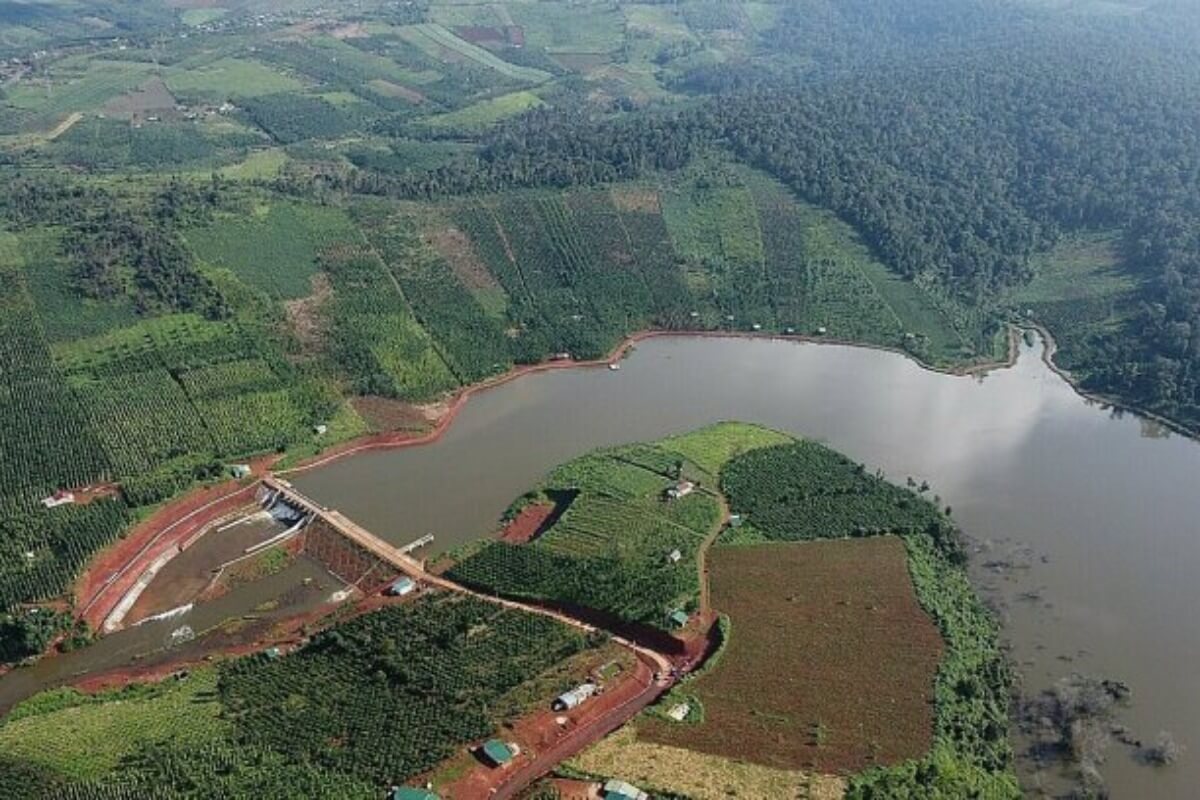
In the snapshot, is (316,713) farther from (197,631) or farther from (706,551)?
(706,551)

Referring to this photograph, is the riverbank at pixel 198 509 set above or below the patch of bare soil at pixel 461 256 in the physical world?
below

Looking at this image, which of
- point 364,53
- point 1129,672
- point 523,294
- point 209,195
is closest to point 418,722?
point 1129,672

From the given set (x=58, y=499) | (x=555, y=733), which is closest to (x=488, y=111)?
(x=58, y=499)

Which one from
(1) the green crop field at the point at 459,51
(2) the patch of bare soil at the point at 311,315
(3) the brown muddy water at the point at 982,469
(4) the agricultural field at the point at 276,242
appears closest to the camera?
(3) the brown muddy water at the point at 982,469

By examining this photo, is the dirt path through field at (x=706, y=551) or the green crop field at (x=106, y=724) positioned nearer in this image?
the green crop field at (x=106, y=724)

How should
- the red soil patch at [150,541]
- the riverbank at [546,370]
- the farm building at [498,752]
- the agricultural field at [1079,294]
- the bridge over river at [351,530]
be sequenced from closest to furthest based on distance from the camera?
1. the farm building at [498,752]
2. the red soil patch at [150,541]
3. the bridge over river at [351,530]
4. the riverbank at [546,370]
5. the agricultural field at [1079,294]

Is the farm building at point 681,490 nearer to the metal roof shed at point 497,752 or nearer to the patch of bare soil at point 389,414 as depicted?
the patch of bare soil at point 389,414

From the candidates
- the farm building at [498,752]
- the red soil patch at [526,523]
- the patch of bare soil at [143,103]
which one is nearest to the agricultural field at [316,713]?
the farm building at [498,752]
